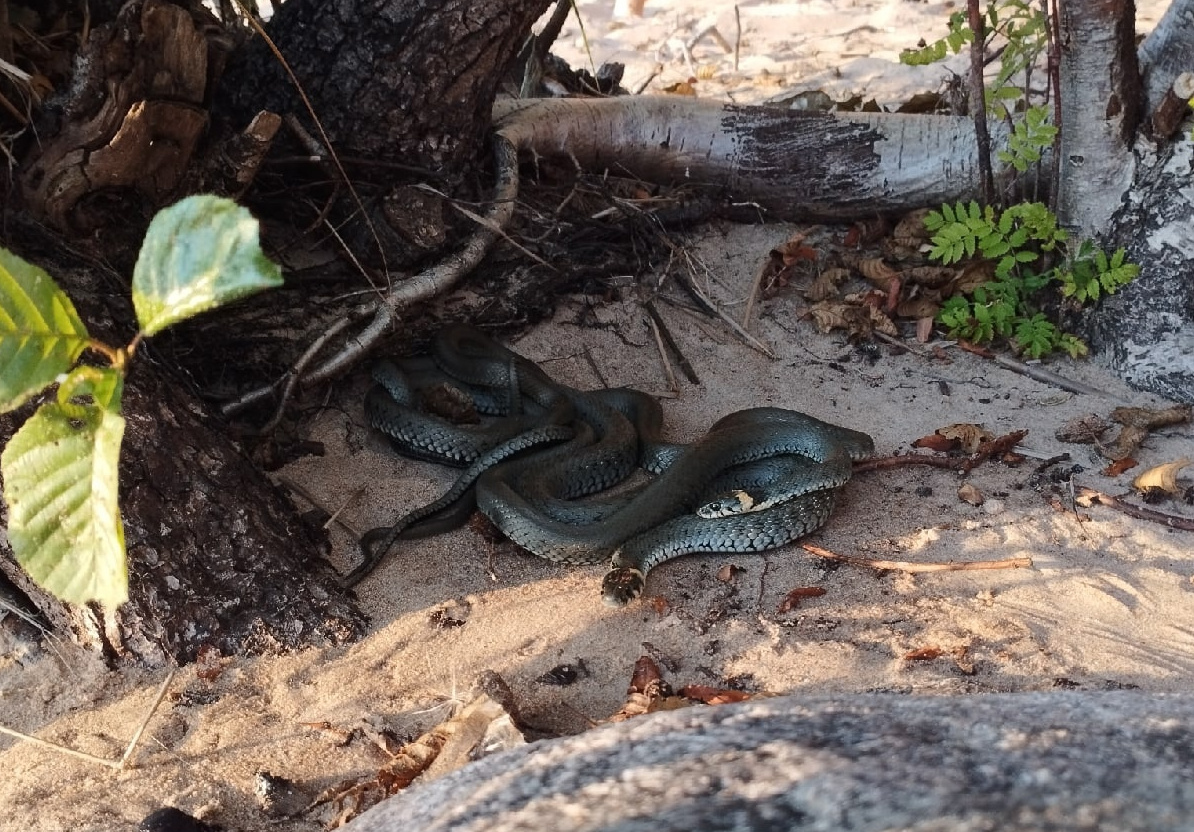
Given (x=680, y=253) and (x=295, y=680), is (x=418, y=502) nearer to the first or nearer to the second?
(x=295, y=680)

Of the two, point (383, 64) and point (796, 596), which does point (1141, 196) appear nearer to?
point (796, 596)

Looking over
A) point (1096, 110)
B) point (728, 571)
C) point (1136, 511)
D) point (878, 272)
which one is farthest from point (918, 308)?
point (728, 571)

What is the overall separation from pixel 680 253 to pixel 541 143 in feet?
3.35

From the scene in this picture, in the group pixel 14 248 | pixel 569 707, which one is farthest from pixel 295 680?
pixel 14 248

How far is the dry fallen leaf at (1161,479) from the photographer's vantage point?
13.6 feet

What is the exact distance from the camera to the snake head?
12.2 feet

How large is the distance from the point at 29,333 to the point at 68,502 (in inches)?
12.2

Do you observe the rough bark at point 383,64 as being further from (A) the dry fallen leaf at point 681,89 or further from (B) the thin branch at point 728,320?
(A) the dry fallen leaf at point 681,89

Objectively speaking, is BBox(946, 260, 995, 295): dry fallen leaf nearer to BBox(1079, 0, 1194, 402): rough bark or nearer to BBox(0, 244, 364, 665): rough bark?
BBox(1079, 0, 1194, 402): rough bark

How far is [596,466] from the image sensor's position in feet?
15.6

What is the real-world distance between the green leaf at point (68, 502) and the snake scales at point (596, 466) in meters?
2.03

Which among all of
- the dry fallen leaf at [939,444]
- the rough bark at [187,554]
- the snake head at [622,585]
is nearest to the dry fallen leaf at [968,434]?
the dry fallen leaf at [939,444]

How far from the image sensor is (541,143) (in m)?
5.80

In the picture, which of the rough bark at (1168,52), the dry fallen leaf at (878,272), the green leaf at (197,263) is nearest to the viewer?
the green leaf at (197,263)
